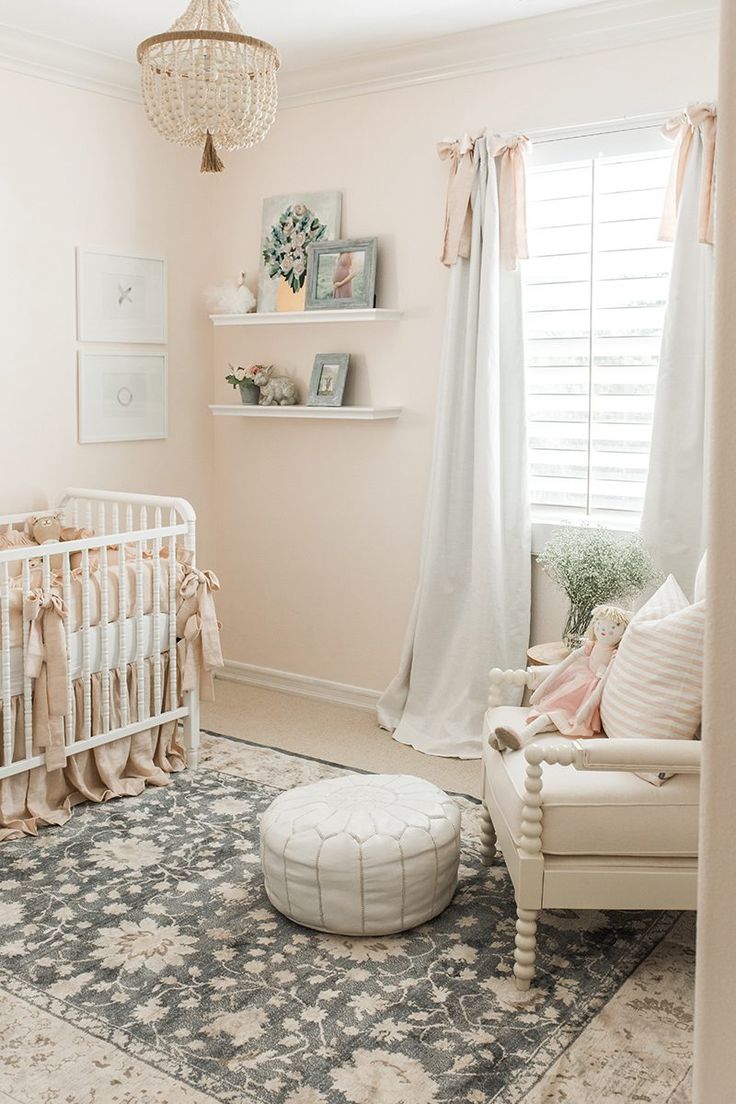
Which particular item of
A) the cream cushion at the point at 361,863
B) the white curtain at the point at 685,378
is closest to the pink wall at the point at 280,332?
the white curtain at the point at 685,378

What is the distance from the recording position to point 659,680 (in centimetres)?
237

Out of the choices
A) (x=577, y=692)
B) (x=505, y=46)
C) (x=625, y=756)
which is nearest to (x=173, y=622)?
(x=577, y=692)

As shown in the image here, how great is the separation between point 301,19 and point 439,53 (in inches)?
20.6

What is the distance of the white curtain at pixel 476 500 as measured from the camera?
3.68m

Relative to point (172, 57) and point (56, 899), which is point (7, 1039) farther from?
point (172, 57)

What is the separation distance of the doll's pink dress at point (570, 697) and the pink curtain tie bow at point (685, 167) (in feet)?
4.49

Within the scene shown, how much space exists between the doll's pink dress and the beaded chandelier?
154cm

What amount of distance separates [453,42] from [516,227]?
28.0 inches

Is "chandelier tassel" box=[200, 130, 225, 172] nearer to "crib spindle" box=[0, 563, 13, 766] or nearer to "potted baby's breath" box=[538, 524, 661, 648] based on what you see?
"crib spindle" box=[0, 563, 13, 766]

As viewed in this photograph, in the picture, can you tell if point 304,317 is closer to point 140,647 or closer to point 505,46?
point 505,46

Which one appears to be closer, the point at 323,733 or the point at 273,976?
the point at 273,976

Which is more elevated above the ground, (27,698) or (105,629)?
(105,629)

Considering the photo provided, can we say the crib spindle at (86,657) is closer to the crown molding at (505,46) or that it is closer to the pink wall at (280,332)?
the pink wall at (280,332)

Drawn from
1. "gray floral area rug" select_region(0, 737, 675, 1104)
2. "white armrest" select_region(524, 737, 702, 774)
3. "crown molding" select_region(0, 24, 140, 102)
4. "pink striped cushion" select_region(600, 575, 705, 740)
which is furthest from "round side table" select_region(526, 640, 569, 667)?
"crown molding" select_region(0, 24, 140, 102)
